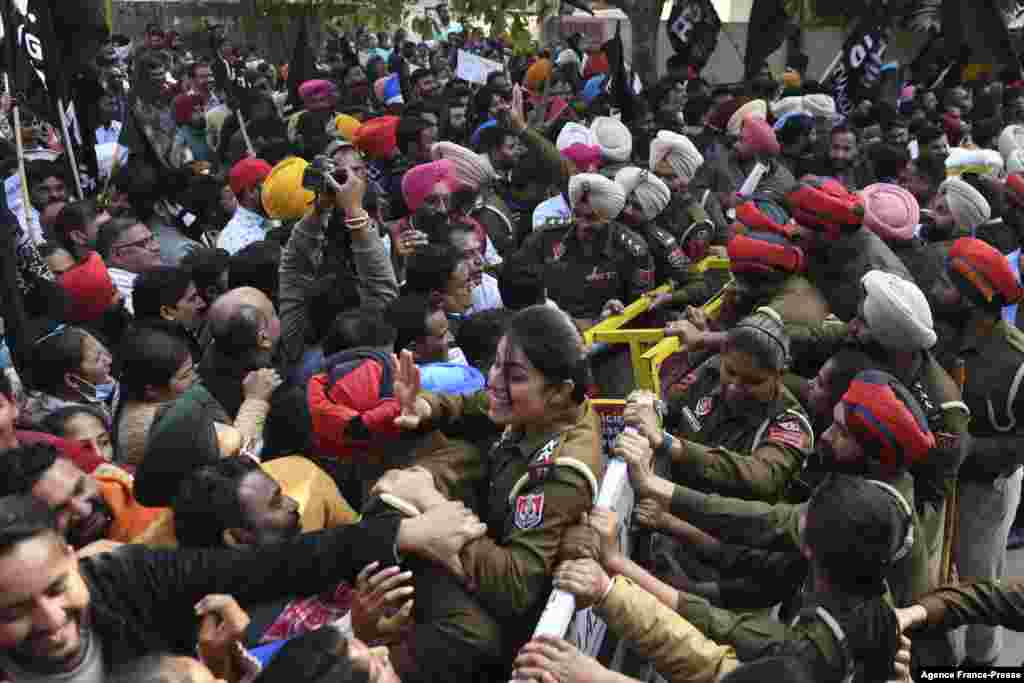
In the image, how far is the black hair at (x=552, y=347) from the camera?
3.33 metres

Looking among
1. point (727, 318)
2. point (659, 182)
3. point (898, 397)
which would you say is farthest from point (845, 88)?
point (898, 397)

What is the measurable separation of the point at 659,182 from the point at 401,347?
3.36 meters

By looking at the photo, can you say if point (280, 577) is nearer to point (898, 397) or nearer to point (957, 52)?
point (898, 397)

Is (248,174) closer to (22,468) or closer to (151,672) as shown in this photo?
(22,468)

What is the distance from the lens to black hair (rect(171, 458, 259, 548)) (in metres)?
2.95

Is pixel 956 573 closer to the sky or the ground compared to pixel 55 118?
closer to the ground

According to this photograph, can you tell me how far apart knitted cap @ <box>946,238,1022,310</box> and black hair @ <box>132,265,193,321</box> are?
139 inches

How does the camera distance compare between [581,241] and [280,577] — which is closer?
[280,577]

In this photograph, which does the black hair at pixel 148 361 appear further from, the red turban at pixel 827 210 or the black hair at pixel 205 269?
the red turban at pixel 827 210

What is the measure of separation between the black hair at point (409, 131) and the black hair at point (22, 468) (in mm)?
6521

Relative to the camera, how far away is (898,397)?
358 cm

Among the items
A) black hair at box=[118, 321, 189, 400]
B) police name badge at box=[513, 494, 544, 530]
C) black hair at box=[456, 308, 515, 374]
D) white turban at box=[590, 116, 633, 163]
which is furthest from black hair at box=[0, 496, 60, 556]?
white turban at box=[590, 116, 633, 163]

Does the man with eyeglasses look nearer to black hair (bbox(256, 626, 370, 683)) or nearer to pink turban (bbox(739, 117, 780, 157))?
black hair (bbox(256, 626, 370, 683))

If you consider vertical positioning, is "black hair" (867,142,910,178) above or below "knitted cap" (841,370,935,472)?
below
